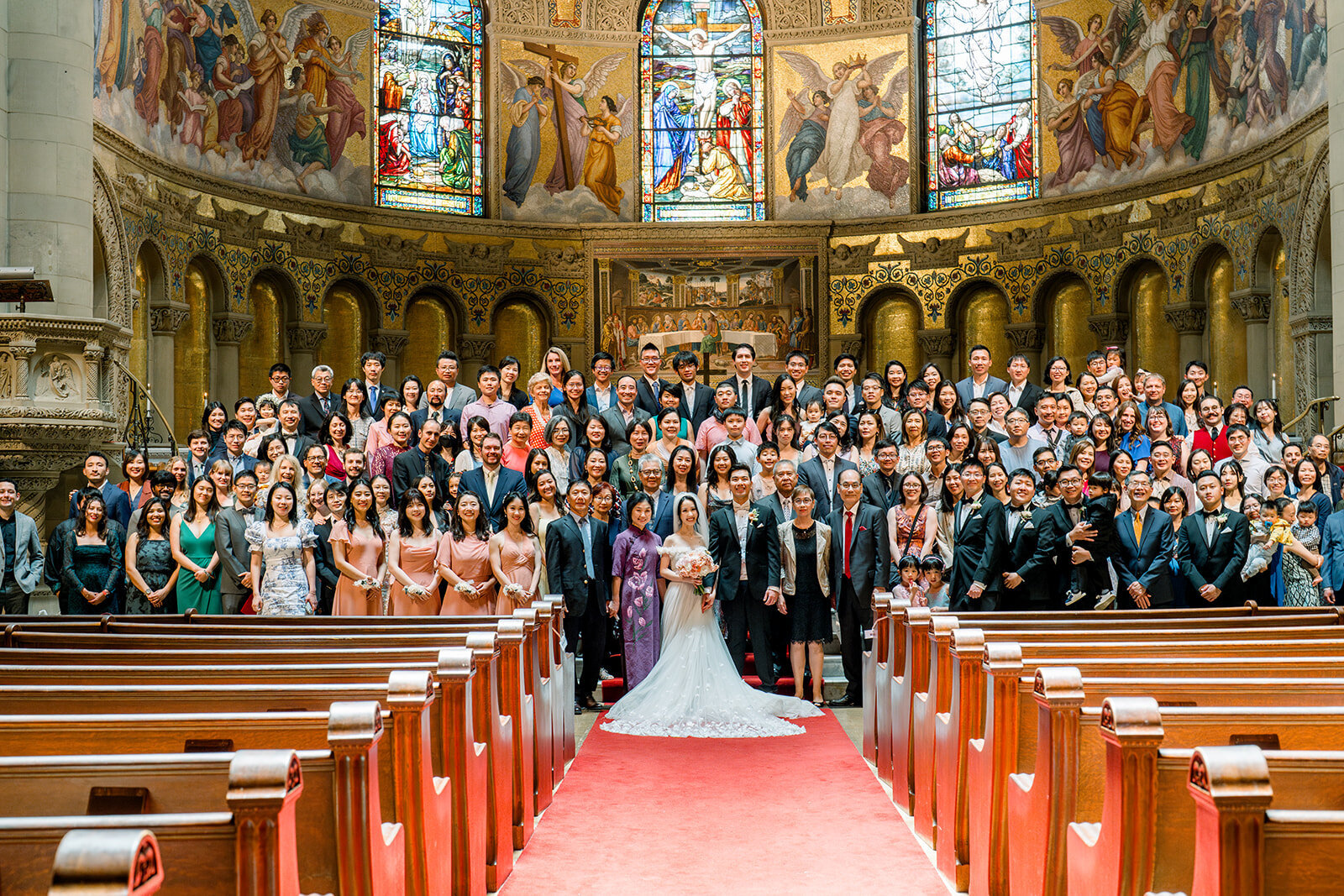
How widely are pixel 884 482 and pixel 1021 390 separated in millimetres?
2224

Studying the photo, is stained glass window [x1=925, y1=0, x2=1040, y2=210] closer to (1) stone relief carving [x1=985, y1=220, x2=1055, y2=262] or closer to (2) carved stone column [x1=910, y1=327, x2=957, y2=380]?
(1) stone relief carving [x1=985, y1=220, x2=1055, y2=262]

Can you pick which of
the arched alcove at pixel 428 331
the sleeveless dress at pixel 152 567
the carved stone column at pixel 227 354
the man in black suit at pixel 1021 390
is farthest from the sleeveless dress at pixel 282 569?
the arched alcove at pixel 428 331

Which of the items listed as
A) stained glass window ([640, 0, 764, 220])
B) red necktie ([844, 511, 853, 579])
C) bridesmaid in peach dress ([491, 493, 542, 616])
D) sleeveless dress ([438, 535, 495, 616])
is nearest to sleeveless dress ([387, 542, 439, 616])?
sleeveless dress ([438, 535, 495, 616])

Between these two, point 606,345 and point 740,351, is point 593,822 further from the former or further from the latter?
point 606,345

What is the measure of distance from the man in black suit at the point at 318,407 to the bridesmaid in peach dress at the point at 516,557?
253cm

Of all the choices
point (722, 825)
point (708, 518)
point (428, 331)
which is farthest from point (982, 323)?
point (722, 825)

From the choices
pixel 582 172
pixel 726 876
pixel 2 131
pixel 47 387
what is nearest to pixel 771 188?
pixel 582 172

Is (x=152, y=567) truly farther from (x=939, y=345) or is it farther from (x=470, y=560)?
(x=939, y=345)

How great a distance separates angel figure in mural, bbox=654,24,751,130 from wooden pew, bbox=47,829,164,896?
17878 mm

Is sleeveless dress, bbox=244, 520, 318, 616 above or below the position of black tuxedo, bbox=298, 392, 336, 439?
below

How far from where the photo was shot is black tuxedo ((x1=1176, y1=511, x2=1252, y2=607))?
7.25m

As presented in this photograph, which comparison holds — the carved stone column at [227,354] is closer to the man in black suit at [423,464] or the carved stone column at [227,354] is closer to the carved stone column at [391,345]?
the carved stone column at [391,345]

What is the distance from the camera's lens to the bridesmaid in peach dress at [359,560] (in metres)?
7.66

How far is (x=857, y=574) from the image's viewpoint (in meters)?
7.94
